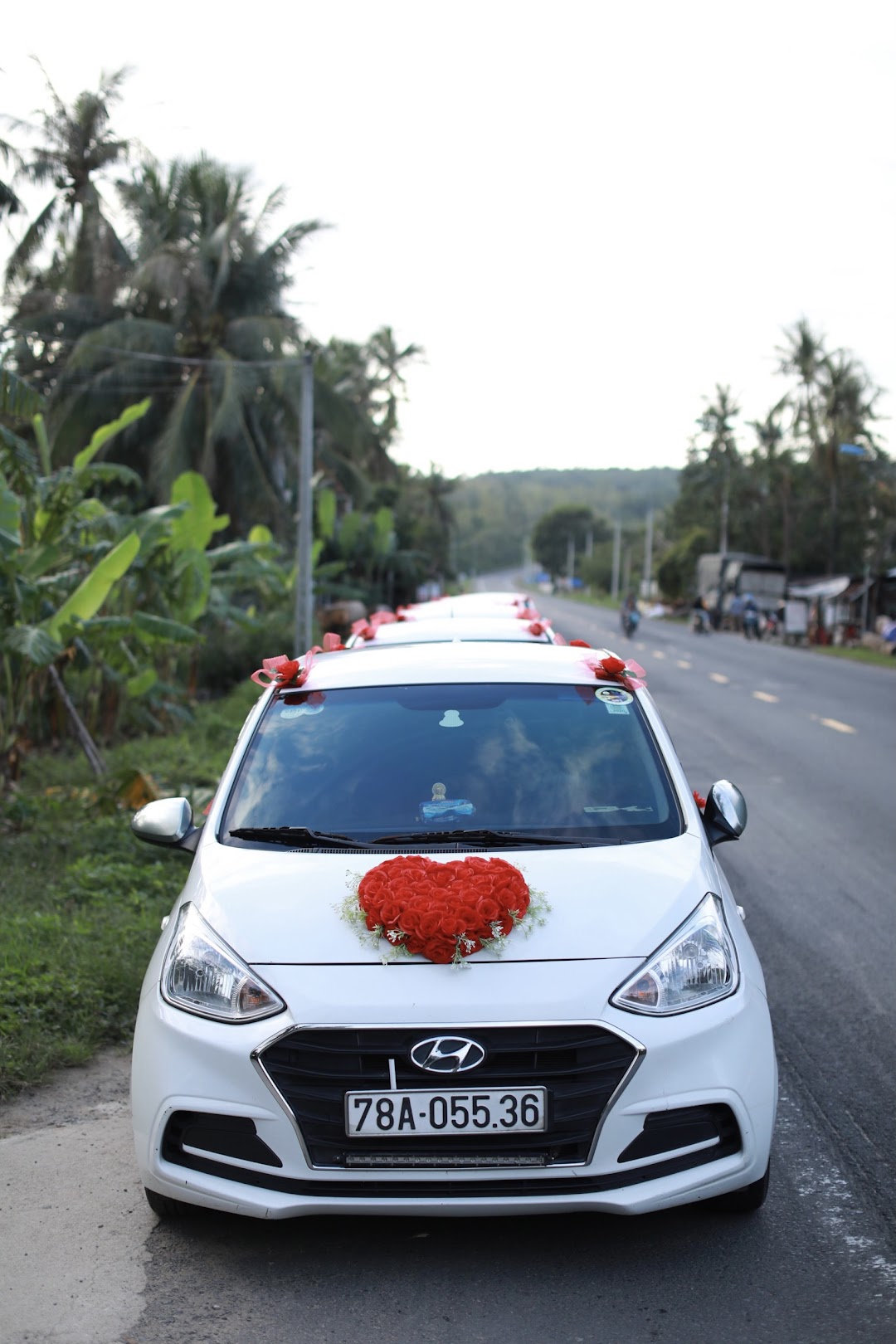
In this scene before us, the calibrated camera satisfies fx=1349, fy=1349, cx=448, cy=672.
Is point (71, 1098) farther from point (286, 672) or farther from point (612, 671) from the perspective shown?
point (612, 671)

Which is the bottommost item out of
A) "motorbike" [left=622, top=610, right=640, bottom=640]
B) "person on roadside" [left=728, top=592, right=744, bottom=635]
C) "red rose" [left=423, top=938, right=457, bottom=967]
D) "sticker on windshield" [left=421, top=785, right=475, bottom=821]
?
"person on roadside" [left=728, top=592, right=744, bottom=635]

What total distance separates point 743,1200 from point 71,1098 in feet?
8.10

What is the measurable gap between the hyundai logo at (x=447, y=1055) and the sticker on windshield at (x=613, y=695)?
1.79 metres

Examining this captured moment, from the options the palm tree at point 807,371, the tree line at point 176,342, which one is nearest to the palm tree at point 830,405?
the palm tree at point 807,371

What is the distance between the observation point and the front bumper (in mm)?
3299

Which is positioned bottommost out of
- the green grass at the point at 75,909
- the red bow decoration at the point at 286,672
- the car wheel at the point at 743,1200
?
the green grass at the point at 75,909

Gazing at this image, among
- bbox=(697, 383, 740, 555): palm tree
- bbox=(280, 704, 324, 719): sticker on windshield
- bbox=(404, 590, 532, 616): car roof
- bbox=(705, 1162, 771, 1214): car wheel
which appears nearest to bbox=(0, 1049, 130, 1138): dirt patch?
bbox=(280, 704, 324, 719): sticker on windshield

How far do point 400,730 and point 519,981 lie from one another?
1.45 m

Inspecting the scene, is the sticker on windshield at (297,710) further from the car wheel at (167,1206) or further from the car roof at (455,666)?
the car wheel at (167,1206)

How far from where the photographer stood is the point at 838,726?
17.5 meters

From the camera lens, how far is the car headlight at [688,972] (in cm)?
339

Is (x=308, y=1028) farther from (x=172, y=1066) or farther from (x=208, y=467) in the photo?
(x=208, y=467)

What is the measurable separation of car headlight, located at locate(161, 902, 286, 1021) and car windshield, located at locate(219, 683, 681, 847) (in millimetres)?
542

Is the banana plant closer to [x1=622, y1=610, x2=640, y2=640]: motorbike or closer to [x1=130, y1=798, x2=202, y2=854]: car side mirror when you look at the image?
[x1=130, y1=798, x2=202, y2=854]: car side mirror
